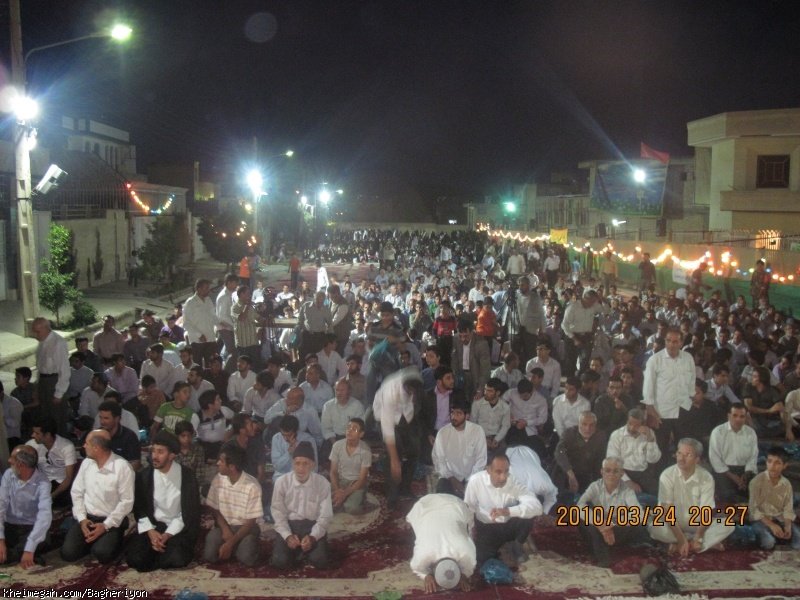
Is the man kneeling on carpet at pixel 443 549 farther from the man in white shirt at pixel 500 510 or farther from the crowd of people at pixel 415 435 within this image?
the man in white shirt at pixel 500 510

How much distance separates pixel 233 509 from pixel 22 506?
1772 mm

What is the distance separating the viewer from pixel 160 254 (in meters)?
25.4

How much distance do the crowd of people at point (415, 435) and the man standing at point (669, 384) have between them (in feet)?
0.08

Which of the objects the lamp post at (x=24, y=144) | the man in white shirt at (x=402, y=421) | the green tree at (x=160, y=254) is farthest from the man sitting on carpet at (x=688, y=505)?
the green tree at (x=160, y=254)

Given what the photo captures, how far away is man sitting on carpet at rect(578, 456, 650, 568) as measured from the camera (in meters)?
6.44

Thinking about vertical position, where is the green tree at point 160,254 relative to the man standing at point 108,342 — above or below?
above

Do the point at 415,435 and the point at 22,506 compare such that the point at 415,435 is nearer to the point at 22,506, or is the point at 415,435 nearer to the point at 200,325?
the point at 22,506

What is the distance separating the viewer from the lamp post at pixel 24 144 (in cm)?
1266

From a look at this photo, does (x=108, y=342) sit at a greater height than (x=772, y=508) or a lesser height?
greater

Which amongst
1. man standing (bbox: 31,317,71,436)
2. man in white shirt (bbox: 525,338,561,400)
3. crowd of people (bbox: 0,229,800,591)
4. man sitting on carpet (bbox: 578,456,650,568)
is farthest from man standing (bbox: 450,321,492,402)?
man standing (bbox: 31,317,71,436)

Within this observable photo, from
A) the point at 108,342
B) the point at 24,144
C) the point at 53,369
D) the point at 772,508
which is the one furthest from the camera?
the point at 24,144

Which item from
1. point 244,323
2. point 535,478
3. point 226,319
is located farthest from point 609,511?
point 226,319

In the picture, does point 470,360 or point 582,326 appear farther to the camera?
point 582,326

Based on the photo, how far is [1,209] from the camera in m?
20.0
